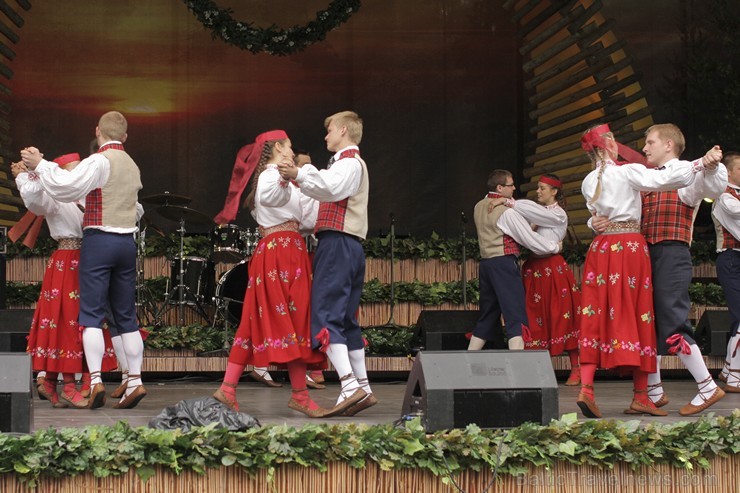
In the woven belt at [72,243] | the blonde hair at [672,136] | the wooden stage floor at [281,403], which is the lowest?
the wooden stage floor at [281,403]

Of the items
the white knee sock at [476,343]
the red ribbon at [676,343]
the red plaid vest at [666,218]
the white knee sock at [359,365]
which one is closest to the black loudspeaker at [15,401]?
the white knee sock at [359,365]

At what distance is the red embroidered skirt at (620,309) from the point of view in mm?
5523

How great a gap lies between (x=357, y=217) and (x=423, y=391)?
1.42 meters

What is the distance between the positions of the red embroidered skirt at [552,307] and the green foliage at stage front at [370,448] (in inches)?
138

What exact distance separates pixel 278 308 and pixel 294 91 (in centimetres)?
854

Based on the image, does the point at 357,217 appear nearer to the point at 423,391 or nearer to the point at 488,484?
the point at 423,391

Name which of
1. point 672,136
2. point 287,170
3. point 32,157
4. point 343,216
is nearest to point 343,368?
point 343,216

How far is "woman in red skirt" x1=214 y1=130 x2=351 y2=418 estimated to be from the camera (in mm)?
5504

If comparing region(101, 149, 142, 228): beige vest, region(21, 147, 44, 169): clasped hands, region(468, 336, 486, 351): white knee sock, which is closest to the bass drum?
region(468, 336, 486, 351): white knee sock

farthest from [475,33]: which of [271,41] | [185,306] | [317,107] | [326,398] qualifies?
[326,398]

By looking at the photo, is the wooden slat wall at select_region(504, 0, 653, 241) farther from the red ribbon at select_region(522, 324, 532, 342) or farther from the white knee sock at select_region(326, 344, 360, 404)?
the white knee sock at select_region(326, 344, 360, 404)

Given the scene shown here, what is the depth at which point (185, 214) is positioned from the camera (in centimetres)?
912

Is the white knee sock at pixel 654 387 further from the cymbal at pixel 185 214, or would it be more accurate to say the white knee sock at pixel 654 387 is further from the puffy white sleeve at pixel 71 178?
the cymbal at pixel 185 214

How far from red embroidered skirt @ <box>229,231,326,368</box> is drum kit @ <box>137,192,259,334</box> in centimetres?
319
